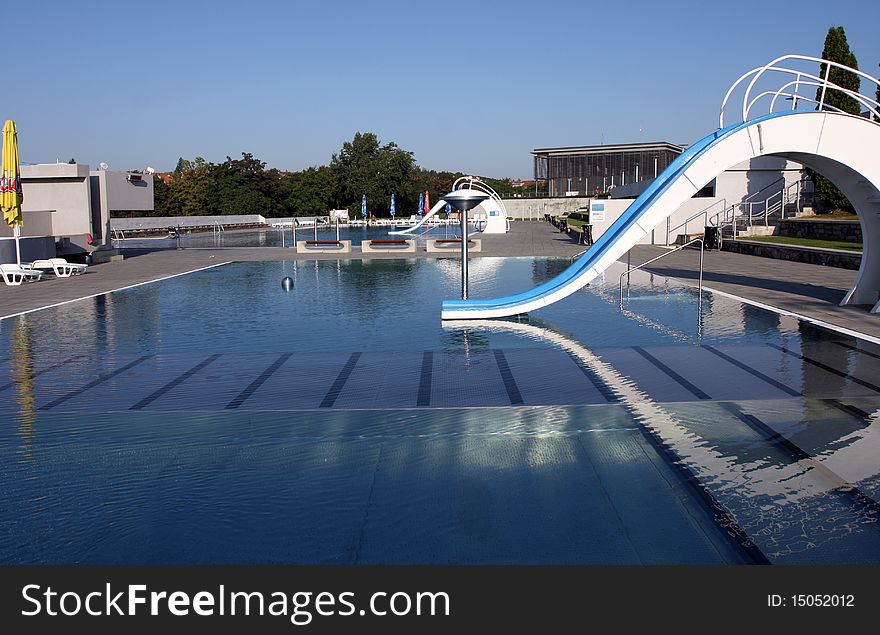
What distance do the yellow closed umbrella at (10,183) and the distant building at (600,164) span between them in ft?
269

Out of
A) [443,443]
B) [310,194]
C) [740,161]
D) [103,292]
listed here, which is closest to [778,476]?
[443,443]

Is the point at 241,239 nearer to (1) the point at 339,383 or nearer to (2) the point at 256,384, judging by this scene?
(2) the point at 256,384

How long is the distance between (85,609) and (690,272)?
20.9 metres

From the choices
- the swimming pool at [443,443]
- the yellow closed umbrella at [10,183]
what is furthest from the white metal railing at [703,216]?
the yellow closed umbrella at [10,183]

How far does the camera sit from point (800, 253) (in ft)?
80.4

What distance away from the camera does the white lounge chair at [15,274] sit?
2144 centimetres

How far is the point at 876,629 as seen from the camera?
3.95 m

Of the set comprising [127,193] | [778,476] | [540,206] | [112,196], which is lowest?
[778,476]

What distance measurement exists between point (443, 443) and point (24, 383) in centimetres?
580

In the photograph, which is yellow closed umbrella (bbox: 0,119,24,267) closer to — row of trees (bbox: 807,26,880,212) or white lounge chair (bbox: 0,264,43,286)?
white lounge chair (bbox: 0,264,43,286)

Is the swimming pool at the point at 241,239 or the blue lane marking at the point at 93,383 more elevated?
the swimming pool at the point at 241,239

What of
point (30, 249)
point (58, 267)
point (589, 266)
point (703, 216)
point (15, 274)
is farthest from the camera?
point (703, 216)

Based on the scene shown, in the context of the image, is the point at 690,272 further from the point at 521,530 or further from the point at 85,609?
the point at 85,609

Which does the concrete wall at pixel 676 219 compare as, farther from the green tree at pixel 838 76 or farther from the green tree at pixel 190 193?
the green tree at pixel 190 193
